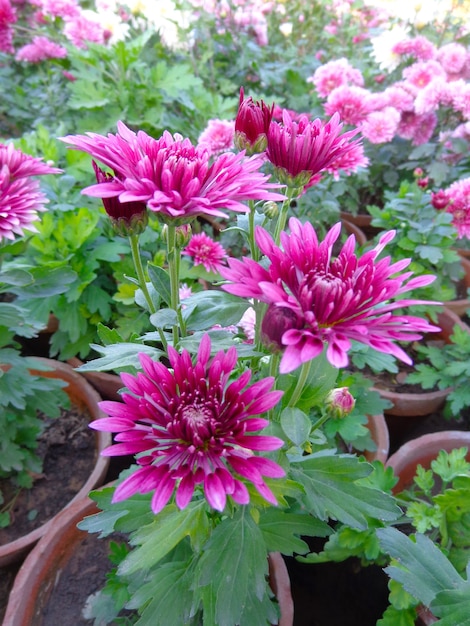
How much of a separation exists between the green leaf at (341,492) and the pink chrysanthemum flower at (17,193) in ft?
1.98

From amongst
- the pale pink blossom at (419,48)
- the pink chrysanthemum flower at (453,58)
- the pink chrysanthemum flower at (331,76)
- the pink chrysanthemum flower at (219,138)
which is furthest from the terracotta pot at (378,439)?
the pale pink blossom at (419,48)

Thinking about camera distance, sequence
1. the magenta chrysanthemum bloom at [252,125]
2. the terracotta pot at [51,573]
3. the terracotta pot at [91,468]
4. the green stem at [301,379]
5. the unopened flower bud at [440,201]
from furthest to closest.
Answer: the unopened flower bud at [440,201] < the terracotta pot at [91,468] < the terracotta pot at [51,573] < the magenta chrysanthemum bloom at [252,125] < the green stem at [301,379]

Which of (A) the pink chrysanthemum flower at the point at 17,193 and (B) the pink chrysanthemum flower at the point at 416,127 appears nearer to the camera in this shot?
(A) the pink chrysanthemum flower at the point at 17,193

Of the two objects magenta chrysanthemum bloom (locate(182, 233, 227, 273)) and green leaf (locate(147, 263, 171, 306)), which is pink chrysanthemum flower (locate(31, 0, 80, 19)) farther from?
green leaf (locate(147, 263, 171, 306))

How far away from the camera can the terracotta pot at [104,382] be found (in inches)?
55.6

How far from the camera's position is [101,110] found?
192 cm

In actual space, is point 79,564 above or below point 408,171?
below

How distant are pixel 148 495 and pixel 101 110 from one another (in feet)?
5.50

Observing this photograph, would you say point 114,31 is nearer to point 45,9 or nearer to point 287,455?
point 45,9

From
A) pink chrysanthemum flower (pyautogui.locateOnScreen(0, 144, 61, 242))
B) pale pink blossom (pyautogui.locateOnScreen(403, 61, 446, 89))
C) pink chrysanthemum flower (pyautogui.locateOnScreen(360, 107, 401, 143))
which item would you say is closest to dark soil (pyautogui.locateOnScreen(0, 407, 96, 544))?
pink chrysanthemum flower (pyautogui.locateOnScreen(0, 144, 61, 242))

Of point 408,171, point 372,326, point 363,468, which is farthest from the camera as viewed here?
point 408,171

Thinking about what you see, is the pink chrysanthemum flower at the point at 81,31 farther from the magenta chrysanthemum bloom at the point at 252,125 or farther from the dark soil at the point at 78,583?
the dark soil at the point at 78,583

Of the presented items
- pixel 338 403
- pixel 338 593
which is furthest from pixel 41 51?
pixel 338 593

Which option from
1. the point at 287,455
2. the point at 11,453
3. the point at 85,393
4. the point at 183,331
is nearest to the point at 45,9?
the point at 85,393
